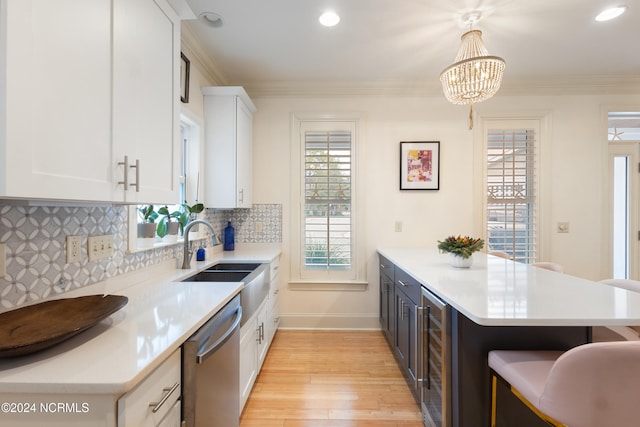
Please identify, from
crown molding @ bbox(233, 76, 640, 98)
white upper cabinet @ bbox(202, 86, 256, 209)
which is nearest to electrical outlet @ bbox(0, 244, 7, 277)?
white upper cabinet @ bbox(202, 86, 256, 209)

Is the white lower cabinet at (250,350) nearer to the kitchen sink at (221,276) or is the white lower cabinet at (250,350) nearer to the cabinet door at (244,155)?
the kitchen sink at (221,276)

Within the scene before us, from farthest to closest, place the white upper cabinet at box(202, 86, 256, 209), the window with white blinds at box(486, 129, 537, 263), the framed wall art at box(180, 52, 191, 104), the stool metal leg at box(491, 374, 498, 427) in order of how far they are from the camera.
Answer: the window with white blinds at box(486, 129, 537, 263), the white upper cabinet at box(202, 86, 256, 209), the framed wall art at box(180, 52, 191, 104), the stool metal leg at box(491, 374, 498, 427)

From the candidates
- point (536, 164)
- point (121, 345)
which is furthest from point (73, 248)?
point (536, 164)

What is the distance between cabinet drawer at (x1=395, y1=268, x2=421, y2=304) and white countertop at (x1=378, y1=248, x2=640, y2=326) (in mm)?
76

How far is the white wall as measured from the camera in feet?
10.3

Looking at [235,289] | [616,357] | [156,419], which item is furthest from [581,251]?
[156,419]

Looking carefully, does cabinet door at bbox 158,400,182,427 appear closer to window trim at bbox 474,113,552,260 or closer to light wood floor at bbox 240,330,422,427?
light wood floor at bbox 240,330,422,427

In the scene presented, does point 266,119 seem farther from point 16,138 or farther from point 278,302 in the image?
point 16,138

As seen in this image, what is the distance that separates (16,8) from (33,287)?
93 cm

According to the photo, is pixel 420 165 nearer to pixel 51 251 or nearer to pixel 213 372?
pixel 213 372

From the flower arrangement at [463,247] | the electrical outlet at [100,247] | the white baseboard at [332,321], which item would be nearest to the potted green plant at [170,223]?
the electrical outlet at [100,247]

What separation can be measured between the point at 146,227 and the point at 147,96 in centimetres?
87

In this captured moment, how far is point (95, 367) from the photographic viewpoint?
0.75 metres

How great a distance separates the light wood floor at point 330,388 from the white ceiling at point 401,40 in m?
2.69
